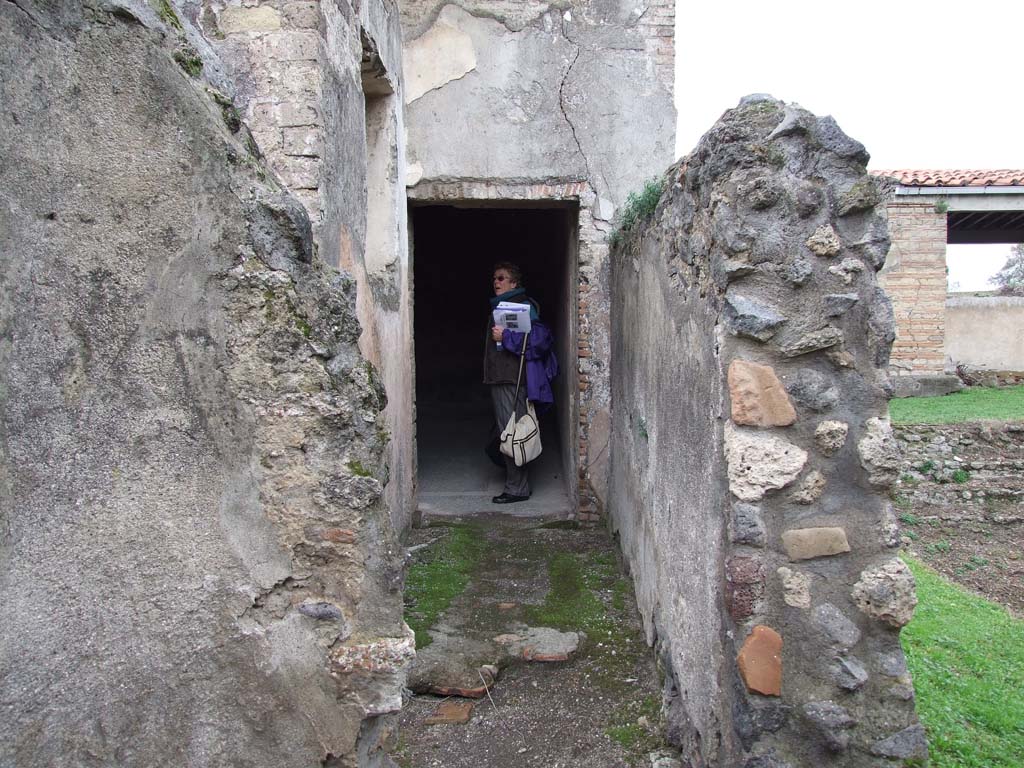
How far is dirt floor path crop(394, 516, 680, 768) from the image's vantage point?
9.98ft

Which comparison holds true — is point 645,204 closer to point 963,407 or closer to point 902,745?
point 902,745

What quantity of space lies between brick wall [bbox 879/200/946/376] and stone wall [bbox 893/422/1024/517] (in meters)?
2.99

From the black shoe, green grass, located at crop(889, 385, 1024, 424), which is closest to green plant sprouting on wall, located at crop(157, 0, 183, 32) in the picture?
the black shoe

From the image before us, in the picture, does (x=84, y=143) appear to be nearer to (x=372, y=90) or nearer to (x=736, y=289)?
(x=736, y=289)

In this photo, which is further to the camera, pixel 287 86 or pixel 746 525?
pixel 287 86

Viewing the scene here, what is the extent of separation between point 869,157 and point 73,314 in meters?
2.09

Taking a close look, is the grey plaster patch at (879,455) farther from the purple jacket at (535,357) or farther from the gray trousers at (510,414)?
the gray trousers at (510,414)

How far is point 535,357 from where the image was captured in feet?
21.1

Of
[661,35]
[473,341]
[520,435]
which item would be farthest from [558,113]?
[473,341]

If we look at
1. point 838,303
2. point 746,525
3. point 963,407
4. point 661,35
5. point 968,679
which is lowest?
point 968,679

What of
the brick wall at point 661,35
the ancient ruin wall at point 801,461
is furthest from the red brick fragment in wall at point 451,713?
the brick wall at point 661,35

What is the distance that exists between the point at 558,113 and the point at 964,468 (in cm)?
506

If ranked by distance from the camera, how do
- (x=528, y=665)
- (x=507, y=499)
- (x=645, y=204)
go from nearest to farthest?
(x=528, y=665) → (x=645, y=204) → (x=507, y=499)

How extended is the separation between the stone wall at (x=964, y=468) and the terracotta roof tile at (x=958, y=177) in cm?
428
